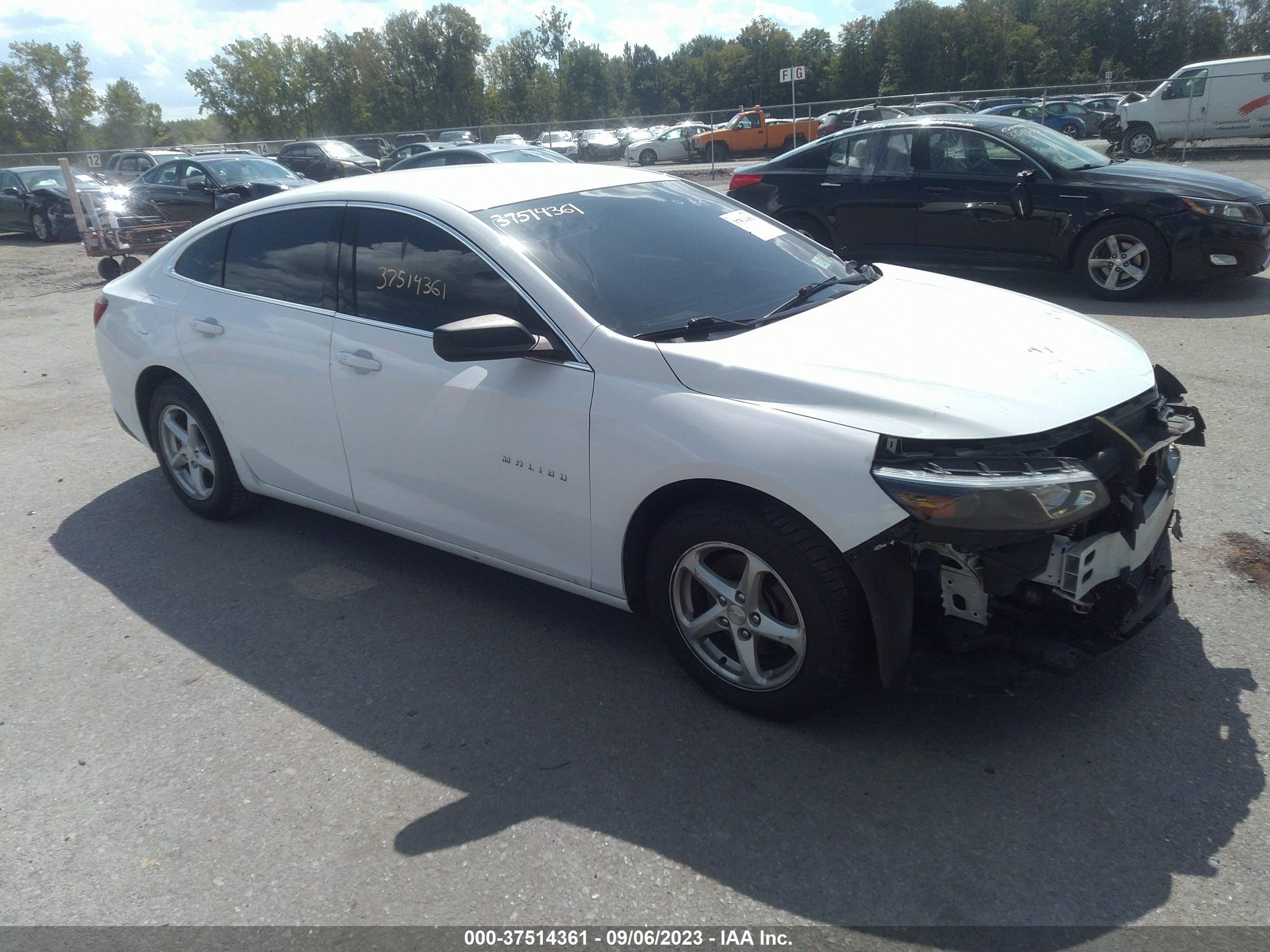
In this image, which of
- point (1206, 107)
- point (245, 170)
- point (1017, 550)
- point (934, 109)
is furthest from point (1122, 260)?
point (1206, 107)

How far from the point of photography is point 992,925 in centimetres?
234

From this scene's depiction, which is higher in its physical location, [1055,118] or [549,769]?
[1055,118]

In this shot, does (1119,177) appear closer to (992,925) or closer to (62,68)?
(992,925)

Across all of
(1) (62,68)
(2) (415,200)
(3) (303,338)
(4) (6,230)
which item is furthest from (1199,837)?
(1) (62,68)

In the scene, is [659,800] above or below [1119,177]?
below

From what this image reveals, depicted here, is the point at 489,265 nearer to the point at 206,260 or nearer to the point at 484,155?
the point at 206,260

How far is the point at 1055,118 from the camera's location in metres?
32.0

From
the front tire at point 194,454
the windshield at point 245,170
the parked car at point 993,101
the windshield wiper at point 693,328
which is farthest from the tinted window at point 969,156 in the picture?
the parked car at point 993,101

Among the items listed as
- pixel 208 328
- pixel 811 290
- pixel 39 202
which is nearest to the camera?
pixel 811 290

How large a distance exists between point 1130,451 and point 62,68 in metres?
89.3

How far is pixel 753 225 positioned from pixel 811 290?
2.06 ft

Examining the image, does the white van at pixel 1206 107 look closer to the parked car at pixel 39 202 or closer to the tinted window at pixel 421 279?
the parked car at pixel 39 202

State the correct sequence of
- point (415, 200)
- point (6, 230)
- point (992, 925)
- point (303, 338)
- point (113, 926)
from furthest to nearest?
point (6, 230) < point (303, 338) < point (415, 200) < point (113, 926) < point (992, 925)

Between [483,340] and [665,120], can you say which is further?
[665,120]
